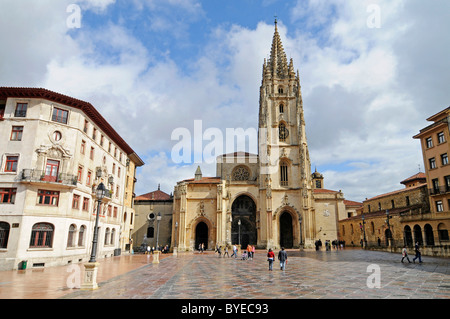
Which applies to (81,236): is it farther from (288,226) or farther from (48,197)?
(288,226)

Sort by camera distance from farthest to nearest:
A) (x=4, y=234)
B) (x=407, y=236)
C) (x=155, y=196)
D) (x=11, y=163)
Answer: (x=155, y=196) < (x=407, y=236) < (x=11, y=163) < (x=4, y=234)

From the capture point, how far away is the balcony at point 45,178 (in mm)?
19578

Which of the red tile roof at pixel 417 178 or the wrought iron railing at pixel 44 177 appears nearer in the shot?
the wrought iron railing at pixel 44 177

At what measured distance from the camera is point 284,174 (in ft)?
152

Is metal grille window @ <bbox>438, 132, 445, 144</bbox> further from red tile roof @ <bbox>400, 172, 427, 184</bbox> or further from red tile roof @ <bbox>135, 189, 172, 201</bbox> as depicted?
red tile roof @ <bbox>135, 189, 172, 201</bbox>

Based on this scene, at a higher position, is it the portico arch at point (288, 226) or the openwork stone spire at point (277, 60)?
the openwork stone spire at point (277, 60)

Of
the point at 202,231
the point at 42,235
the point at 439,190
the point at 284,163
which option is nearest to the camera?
the point at 42,235

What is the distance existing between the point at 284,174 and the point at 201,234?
17.2 m

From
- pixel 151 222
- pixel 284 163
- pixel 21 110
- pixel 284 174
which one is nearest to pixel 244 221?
pixel 284 174

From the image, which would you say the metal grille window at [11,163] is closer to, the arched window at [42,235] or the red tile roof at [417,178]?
the arched window at [42,235]

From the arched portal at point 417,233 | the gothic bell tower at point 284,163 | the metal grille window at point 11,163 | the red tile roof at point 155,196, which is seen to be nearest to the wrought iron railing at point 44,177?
the metal grille window at point 11,163
